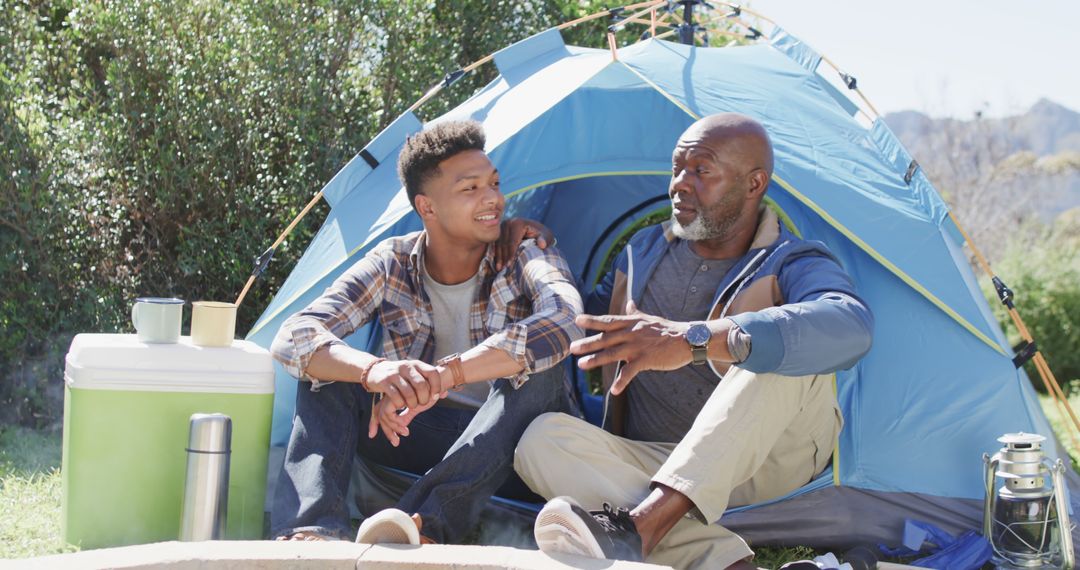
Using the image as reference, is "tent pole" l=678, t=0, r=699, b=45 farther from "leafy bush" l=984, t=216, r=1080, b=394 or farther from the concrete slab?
"leafy bush" l=984, t=216, r=1080, b=394

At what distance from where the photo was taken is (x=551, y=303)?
2980 millimetres

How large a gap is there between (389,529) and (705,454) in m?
0.71

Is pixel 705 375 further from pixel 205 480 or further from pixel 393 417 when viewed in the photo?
pixel 205 480

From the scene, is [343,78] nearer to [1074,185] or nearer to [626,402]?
[626,402]

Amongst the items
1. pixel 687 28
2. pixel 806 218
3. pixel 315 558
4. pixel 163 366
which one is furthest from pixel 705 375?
pixel 687 28

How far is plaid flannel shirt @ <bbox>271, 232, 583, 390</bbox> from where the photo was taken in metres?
2.91

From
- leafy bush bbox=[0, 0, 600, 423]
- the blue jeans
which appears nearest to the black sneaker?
the blue jeans

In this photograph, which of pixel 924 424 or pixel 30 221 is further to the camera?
pixel 30 221

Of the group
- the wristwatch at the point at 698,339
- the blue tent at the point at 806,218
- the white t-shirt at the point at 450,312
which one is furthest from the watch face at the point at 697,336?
the white t-shirt at the point at 450,312

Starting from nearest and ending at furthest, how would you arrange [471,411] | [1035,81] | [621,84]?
[471,411] → [621,84] → [1035,81]

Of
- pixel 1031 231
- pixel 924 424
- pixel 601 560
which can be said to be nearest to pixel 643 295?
pixel 924 424

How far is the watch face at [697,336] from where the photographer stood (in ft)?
8.35

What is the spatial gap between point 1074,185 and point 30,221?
28568mm

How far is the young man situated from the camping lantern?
3.61ft
